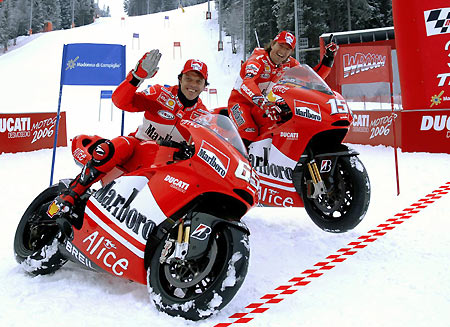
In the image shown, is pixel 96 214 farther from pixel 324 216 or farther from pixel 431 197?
pixel 431 197

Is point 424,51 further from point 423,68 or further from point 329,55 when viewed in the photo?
point 329,55

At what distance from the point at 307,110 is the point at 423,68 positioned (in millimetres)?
7540

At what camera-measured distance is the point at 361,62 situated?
32.5 ft

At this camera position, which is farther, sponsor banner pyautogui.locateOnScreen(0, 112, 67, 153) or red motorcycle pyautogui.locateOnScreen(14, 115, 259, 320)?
sponsor banner pyautogui.locateOnScreen(0, 112, 67, 153)

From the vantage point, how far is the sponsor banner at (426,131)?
1004 centimetres

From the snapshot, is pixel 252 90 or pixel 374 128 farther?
pixel 374 128

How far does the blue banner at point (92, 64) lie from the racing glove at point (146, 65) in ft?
14.9

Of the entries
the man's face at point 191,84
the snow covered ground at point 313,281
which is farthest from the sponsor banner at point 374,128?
the man's face at point 191,84

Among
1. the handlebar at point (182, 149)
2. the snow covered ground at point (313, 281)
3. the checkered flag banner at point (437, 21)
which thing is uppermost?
the checkered flag banner at point (437, 21)

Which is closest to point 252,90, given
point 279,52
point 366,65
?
point 279,52

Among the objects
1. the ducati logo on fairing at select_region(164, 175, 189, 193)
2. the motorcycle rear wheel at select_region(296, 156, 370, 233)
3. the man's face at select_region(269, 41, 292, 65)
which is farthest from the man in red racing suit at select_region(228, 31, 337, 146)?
the ducati logo on fairing at select_region(164, 175, 189, 193)

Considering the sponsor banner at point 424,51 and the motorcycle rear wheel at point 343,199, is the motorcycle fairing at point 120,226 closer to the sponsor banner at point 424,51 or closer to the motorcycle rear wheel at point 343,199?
the motorcycle rear wheel at point 343,199

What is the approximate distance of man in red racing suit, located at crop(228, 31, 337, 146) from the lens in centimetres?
591

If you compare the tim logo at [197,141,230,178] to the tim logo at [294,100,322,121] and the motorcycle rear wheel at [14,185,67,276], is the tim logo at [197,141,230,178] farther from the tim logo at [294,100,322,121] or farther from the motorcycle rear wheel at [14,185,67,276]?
the tim logo at [294,100,322,121]
